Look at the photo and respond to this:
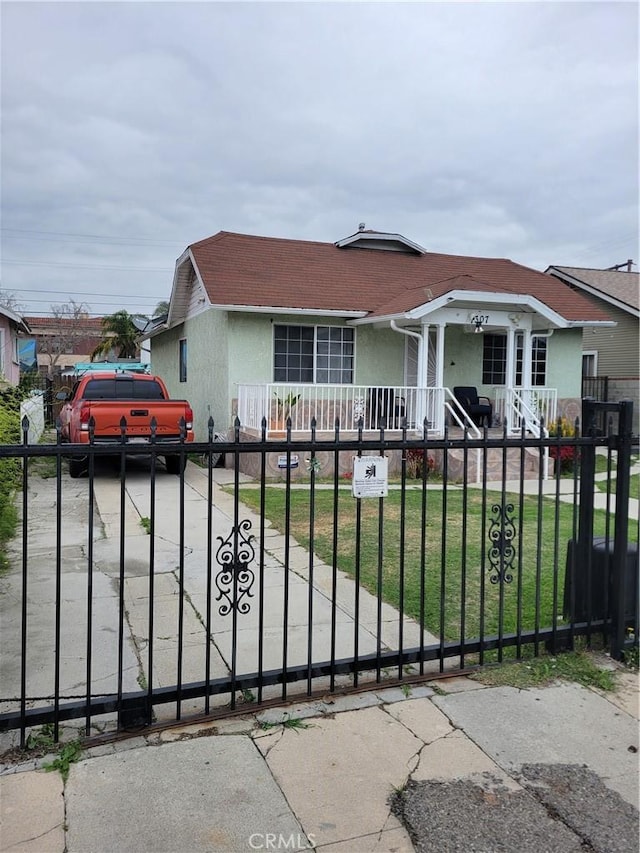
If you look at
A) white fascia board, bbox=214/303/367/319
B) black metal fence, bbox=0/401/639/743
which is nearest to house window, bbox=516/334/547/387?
white fascia board, bbox=214/303/367/319

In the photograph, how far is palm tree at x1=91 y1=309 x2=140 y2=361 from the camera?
122 ft

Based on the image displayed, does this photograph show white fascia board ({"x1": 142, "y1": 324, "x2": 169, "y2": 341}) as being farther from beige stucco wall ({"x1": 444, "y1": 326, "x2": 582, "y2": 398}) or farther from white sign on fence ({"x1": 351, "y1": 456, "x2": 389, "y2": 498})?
white sign on fence ({"x1": 351, "y1": 456, "x2": 389, "y2": 498})

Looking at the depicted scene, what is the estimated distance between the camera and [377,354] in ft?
50.2

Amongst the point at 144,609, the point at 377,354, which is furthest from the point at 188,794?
the point at 377,354

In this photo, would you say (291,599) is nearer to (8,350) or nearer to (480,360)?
(480,360)

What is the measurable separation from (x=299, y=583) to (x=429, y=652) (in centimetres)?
205

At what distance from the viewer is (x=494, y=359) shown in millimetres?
16688

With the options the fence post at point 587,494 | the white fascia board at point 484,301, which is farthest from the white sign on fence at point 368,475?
the white fascia board at point 484,301

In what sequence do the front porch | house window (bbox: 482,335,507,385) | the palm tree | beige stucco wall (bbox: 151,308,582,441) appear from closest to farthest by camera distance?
the front porch → beige stucco wall (bbox: 151,308,582,441) → house window (bbox: 482,335,507,385) → the palm tree

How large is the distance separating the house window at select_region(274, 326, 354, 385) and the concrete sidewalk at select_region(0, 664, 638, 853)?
1160cm

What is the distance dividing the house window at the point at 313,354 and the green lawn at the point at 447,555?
4670mm

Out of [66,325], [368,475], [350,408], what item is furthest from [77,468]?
[66,325]

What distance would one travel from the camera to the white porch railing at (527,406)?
45.4 feet

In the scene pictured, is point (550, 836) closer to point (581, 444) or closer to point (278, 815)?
point (278, 815)
